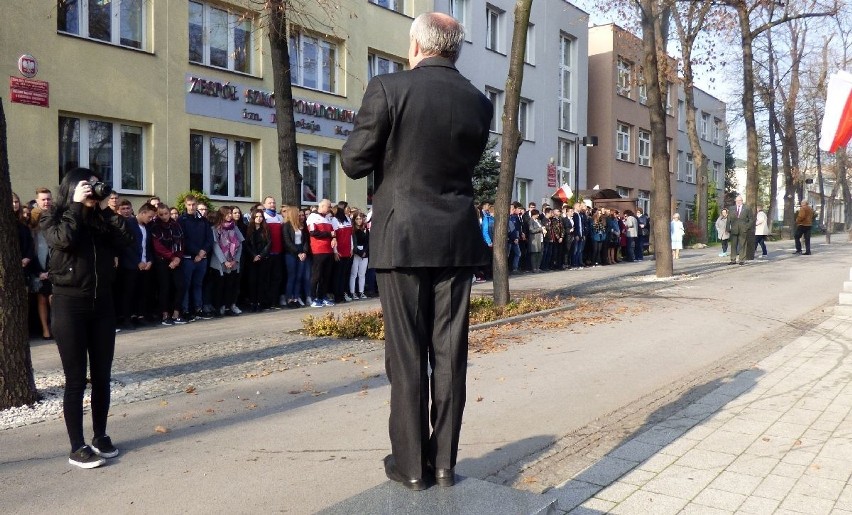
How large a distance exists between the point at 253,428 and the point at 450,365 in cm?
323

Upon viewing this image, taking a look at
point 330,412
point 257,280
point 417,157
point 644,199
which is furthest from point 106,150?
point 644,199

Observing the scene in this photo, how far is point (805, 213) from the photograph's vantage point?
28328 mm

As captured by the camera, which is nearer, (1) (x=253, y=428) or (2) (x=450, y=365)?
(2) (x=450, y=365)

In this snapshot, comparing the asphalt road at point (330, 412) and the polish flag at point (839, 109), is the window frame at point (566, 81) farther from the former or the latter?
the polish flag at point (839, 109)

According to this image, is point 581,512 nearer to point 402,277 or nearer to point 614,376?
point 402,277

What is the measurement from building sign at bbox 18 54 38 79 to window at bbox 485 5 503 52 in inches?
760

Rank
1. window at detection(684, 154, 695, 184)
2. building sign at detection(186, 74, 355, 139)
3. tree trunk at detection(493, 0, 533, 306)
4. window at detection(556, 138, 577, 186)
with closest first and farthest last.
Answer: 1. tree trunk at detection(493, 0, 533, 306)
2. building sign at detection(186, 74, 355, 139)
3. window at detection(556, 138, 577, 186)
4. window at detection(684, 154, 695, 184)

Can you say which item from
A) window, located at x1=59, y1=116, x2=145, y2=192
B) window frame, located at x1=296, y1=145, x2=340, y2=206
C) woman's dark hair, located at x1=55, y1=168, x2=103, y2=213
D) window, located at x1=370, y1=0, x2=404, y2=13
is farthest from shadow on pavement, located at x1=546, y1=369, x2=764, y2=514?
window, located at x1=370, y1=0, x2=404, y2=13

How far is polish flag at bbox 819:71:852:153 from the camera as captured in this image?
420 inches

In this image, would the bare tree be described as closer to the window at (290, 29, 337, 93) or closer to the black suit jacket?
the window at (290, 29, 337, 93)

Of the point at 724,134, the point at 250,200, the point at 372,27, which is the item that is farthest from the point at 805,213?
the point at 724,134

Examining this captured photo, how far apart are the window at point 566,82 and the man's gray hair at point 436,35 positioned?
116ft

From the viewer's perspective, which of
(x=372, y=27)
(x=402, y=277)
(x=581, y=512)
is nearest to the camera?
(x=402, y=277)

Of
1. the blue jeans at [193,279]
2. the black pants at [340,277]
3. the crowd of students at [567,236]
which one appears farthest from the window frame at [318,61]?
the blue jeans at [193,279]
